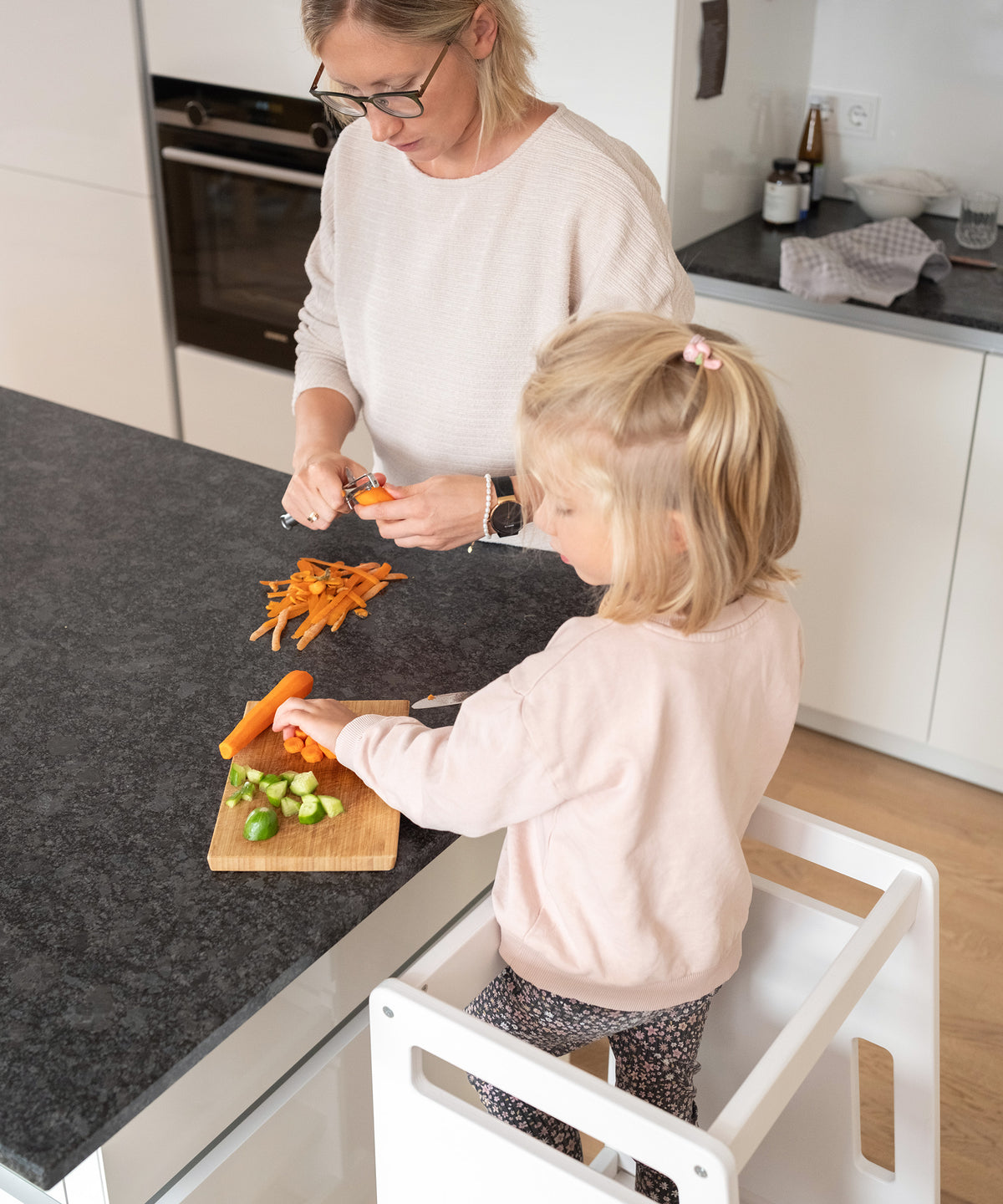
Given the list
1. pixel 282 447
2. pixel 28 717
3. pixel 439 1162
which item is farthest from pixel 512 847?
pixel 282 447

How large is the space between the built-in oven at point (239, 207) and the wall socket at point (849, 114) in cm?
102

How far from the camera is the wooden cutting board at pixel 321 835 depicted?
0.97 metres

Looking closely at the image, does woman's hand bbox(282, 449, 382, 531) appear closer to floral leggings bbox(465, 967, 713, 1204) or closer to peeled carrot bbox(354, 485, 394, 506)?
peeled carrot bbox(354, 485, 394, 506)

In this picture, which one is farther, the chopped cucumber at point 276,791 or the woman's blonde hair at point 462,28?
the woman's blonde hair at point 462,28

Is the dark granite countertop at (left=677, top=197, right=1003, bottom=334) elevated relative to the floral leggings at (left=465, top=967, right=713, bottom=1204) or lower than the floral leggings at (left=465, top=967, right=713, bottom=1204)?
elevated

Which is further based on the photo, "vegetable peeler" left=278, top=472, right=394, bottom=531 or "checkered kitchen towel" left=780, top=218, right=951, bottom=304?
"checkered kitchen towel" left=780, top=218, right=951, bottom=304

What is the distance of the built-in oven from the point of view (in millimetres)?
2576

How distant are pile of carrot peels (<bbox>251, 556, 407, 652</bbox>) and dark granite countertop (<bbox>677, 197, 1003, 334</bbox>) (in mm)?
1111

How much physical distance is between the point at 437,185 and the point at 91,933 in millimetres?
923

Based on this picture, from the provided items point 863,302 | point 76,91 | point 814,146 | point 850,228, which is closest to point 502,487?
point 863,302

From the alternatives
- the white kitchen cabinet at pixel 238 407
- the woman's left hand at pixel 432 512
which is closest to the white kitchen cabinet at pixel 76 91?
the white kitchen cabinet at pixel 238 407

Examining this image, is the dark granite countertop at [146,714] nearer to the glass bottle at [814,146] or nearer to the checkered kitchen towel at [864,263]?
the checkered kitchen towel at [864,263]

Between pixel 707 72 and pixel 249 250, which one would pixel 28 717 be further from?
pixel 249 250

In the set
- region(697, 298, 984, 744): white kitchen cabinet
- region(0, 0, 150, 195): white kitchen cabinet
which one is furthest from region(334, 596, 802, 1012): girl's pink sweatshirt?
region(0, 0, 150, 195): white kitchen cabinet
